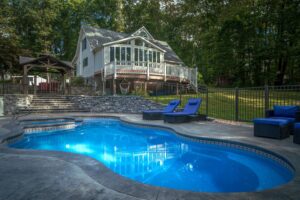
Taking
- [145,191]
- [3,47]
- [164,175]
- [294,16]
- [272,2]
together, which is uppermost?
[272,2]

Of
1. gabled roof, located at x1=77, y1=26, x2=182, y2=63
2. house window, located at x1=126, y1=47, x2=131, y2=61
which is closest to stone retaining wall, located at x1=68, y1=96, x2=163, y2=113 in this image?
house window, located at x1=126, y1=47, x2=131, y2=61

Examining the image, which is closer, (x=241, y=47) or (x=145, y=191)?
(x=145, y=191)

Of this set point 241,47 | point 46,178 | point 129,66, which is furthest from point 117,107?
point 241,47

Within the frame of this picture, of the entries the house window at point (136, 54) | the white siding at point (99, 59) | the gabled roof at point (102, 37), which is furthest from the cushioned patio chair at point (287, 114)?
the gabled roof at point (102, 37)

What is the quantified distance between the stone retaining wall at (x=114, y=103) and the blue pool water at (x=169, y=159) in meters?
6.21

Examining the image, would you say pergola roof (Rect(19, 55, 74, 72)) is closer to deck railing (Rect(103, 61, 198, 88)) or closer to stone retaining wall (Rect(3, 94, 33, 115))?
stone retaining wall (Rect(3, 94, 33, 115))

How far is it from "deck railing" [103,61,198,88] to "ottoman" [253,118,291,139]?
45.5 feet

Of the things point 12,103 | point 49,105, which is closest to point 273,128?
point 49,105

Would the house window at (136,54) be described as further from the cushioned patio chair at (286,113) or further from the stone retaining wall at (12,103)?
the cushioned patio chair at (286,113)

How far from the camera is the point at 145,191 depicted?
121 inches

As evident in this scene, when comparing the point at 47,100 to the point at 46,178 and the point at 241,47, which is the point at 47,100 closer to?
the point at 46,178

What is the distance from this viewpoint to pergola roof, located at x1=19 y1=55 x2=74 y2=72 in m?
17.2

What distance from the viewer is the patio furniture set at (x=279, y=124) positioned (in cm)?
651

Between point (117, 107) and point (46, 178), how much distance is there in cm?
1365
